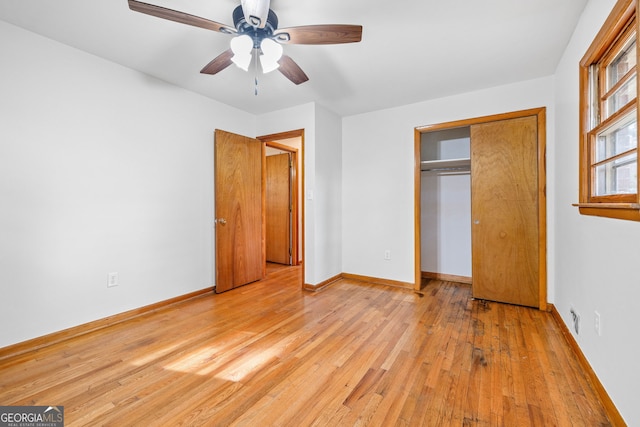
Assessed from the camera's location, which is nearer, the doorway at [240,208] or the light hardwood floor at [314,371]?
the light hardwood floor at [314,371]

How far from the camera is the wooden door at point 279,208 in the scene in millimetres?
5059

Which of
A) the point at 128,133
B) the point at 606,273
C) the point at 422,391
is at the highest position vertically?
the point at 128,133

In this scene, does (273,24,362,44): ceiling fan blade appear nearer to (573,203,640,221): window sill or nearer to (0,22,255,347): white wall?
(573,203,640,221): window sill

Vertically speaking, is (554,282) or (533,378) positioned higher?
(554,282)

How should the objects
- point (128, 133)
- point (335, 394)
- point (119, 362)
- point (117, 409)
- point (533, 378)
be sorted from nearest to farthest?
1. point (117, 409)
2. point (335, 394)
3. point (533, 378)
4. point (119, 362)
5. point (128, 133)

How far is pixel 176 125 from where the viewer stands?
3.04 metres

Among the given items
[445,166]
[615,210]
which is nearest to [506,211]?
[445,166]

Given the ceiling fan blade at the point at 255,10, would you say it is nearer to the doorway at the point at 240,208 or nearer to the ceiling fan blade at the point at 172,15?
the ceiling fan blade at the point at 172,15

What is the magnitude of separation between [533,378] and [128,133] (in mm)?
3746

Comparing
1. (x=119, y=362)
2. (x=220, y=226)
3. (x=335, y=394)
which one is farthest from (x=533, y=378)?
(x=220, y=226)

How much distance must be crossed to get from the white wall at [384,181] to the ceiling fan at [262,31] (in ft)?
6.83

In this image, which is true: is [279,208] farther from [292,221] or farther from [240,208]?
[240,208]

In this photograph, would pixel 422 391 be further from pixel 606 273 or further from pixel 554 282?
pixel 554 282

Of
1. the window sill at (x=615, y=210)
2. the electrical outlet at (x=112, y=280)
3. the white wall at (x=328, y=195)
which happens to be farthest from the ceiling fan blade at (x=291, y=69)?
the electrical outlet at (x=112, y=280)
